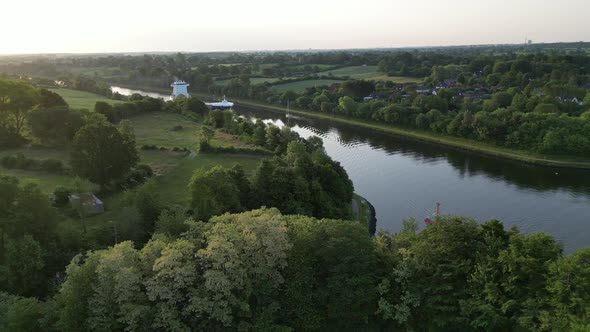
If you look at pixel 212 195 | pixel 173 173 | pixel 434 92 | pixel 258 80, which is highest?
pixel 258 80

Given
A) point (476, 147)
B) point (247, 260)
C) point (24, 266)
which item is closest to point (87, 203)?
point (24, 266)

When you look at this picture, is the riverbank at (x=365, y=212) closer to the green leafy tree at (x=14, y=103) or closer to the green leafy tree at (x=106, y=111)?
the green leafy tree at (x=14, y=103)

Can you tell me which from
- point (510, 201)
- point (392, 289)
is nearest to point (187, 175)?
point (392, 289)

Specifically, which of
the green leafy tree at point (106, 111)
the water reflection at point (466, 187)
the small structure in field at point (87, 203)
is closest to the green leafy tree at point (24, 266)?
the small structure in field at point (87, 203)

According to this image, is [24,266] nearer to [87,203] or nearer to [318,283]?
[87,203]

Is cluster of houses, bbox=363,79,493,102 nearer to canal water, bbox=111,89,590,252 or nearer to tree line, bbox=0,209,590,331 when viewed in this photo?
canal water, bbox=111,89,590,252
